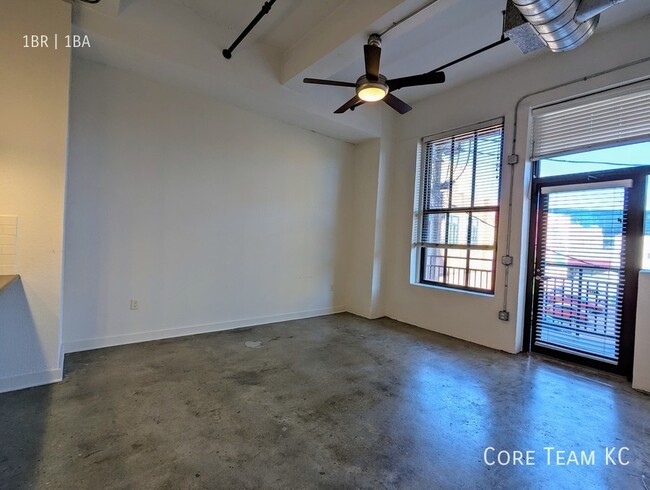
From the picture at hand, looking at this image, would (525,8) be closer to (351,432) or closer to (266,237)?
(351,432)

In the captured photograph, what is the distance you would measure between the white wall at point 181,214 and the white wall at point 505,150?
1.28m

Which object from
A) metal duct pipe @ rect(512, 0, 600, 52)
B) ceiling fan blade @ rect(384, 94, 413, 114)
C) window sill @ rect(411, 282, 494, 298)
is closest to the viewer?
metal duct pipe @ rect(512, 0, 600, 52)

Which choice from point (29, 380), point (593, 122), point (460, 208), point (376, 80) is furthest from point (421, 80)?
point (29, 380)

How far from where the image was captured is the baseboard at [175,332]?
3.41 meters

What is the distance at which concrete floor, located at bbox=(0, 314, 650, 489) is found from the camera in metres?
1.79

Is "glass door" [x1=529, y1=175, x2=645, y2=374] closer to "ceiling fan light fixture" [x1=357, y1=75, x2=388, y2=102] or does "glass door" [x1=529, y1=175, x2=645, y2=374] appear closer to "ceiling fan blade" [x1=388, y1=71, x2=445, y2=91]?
"ceiling fan blade" [x1=388, y1=71, x2=445, y2=91]

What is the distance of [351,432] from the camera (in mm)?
2193

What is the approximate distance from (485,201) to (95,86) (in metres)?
4.85

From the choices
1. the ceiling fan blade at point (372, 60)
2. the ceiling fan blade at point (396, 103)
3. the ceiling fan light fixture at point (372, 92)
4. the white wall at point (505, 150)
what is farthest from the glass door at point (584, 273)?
the ceiling fan blade at point (372, 60)

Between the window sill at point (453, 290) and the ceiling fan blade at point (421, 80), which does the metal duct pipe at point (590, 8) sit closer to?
the ceiling fan blade at point (421, 80)

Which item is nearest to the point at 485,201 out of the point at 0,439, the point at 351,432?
the point at 351,432

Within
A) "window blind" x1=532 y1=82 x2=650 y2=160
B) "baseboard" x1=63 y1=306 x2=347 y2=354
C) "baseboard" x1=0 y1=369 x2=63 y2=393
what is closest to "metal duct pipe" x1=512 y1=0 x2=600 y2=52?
"window blind" x1=532 y1=82 x2=650 y2=160

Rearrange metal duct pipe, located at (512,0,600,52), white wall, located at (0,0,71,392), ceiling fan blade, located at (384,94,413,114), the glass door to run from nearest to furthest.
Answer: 1. metal duct pipe, located at (512,0,600,52)
2. white wall, located at (0,0,71,392)
3. ceiling fan blade, located at (384,94,413,114)
4. the glass door

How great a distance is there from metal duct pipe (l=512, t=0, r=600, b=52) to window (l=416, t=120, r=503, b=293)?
1548 millimetres
